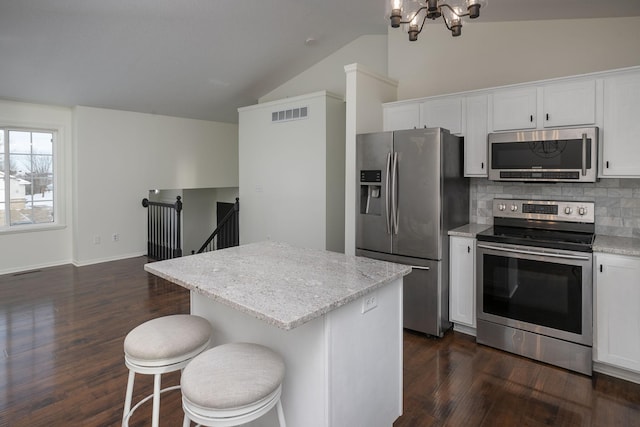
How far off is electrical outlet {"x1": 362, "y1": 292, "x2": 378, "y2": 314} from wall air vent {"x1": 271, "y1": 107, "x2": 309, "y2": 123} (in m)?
3.75

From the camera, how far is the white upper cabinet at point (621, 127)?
279 cm

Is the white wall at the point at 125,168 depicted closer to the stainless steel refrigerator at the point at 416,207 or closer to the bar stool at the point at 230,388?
the stainless steel refrigerator at the point at 416,207

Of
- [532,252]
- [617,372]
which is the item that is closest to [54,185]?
→ [532,252]

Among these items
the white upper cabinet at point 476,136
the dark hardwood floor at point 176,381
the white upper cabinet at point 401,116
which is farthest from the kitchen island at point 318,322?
the white upper cabinet at point 401,116

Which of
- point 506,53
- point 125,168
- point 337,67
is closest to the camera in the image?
point 506,53

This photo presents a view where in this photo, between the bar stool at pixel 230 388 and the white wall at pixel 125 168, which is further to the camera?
the white wall at pixel 125 168

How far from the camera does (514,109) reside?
3.33m

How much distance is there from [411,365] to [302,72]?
4694 mm

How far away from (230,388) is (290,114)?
14.7ft

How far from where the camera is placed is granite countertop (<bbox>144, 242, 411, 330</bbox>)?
1.50m

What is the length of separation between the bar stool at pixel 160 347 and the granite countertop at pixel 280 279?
0.23m

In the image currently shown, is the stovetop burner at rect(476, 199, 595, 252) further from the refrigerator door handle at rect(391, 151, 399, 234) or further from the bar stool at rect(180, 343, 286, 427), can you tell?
the bar stool at rect(180, 343, 286, 427)

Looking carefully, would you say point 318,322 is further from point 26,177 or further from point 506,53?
point 26,177

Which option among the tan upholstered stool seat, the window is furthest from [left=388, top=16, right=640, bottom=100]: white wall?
the window
